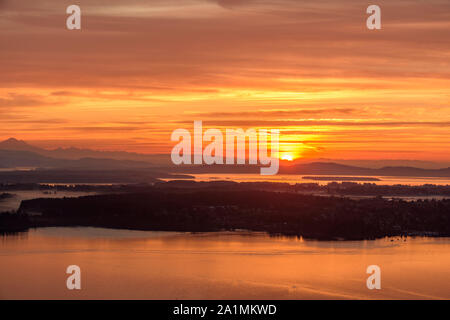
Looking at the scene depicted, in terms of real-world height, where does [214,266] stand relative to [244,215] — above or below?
below

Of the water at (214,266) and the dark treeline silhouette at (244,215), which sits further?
the dark treeline silhouette at (244,215)

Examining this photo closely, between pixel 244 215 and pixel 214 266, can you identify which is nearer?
pixel 214 266

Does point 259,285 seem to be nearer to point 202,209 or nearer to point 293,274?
point 293,274
